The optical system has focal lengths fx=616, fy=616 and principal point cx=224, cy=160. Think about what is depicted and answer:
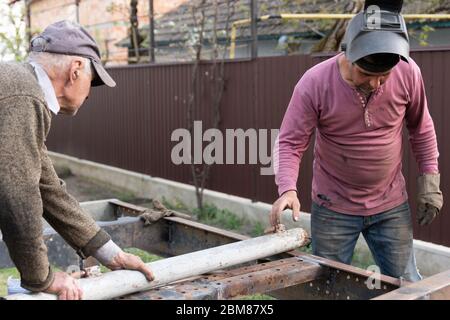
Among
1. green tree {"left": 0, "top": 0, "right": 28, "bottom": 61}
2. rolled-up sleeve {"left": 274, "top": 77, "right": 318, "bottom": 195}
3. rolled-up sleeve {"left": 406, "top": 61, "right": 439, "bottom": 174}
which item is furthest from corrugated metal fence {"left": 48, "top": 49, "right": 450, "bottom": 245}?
rolled-up sleeve {"left": 274, "top": 77, "right": 318, "bottom": 195}

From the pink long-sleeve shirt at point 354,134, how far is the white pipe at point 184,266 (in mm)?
286

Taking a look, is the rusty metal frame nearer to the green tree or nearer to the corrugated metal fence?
the corrugated metal fence

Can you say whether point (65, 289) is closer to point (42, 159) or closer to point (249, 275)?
point (42, 159)

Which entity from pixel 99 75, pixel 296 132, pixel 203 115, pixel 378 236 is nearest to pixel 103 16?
pixel 203 115

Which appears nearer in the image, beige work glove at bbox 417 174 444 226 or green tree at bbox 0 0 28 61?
beige work glove at bbox 417 174 444 226

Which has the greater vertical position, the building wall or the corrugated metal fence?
the building wall

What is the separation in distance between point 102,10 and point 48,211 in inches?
509

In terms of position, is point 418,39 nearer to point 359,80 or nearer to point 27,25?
point 359,80

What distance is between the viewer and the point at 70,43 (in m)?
2.27

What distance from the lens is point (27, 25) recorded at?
13852 millimetres

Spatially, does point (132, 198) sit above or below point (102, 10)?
below

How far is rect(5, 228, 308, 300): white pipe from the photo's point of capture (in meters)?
2.28

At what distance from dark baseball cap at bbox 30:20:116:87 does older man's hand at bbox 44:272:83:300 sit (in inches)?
30.1

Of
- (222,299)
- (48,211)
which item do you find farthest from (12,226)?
(222,299)
